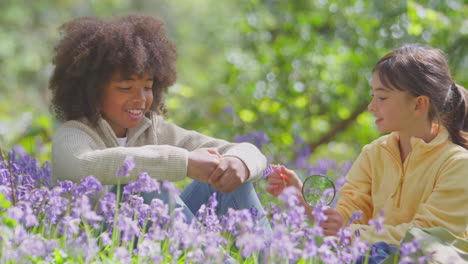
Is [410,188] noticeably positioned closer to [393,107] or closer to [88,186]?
[393,107]

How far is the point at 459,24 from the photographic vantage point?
16.1 feet

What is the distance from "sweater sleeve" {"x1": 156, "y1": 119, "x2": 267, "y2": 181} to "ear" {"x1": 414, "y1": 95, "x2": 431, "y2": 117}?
0.76 metres

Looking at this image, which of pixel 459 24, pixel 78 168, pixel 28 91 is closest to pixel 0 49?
pixel 28 91

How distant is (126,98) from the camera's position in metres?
3.09

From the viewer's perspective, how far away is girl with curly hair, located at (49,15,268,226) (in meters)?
2.71

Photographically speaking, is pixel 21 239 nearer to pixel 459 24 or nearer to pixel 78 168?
pixel 78 168

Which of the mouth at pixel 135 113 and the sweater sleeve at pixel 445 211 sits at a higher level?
the mouth at pixel 135 113

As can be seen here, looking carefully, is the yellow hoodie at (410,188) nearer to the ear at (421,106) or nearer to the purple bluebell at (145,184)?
the ear at (421,106)

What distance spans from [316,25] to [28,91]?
32.1 ft

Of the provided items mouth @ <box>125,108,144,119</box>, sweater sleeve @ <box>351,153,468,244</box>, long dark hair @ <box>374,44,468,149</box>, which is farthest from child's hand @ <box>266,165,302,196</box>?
mouth @ <box>125,108,144,119</box>

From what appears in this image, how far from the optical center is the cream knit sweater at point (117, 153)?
2.66 meters

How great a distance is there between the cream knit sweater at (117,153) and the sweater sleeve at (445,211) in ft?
2.20

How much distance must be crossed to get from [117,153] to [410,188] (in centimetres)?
131

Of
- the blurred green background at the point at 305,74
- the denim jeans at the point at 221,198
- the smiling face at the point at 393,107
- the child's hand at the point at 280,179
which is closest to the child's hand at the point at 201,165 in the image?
the denim jeans at the point at 221,198
